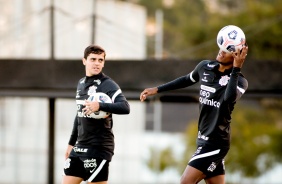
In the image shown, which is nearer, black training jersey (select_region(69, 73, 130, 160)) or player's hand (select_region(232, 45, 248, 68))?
player's hand (select_region(232, 45, 248, 68))

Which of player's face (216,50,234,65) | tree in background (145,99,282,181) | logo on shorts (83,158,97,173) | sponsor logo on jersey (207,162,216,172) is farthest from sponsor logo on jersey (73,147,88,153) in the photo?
tree in background (145,99,282,181)

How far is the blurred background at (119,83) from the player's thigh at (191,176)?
5985mm

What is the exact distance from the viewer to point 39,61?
1545 centimetres

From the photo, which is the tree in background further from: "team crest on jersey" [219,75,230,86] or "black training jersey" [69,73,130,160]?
"team crest on jersey" [219,75,230,86]

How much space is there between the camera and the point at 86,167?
9.21 meters

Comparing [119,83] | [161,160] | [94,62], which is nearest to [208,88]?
[94,62]

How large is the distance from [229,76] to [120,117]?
1693 cm

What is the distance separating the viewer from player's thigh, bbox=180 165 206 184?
9.02 m

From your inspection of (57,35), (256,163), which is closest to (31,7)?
(57,35)

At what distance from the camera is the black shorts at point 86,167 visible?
9.18 metres

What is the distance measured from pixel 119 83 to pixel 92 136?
20.2 ft

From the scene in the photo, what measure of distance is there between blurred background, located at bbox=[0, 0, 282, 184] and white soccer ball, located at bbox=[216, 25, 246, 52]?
19.9ft

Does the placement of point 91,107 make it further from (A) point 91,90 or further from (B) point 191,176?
(B) point 191,176

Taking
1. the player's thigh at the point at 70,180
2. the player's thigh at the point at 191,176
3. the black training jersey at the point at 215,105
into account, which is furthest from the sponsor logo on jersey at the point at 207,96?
the player's thigh at the point at 70,180
